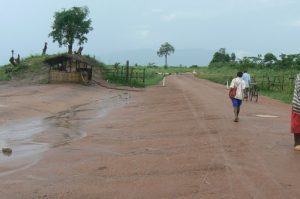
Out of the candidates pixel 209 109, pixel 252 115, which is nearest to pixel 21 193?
pixel 252 115

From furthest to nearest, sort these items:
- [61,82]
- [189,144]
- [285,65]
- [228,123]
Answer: [285,65] → [61,82] → [228,123] → [189,144]

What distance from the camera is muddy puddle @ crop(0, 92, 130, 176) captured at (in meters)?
11.4

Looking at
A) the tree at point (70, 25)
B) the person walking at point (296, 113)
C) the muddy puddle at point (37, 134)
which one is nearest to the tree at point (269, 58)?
the tree at point (70, 25)

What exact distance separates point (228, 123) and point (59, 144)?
6139mm

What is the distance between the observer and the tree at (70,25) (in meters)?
56.5

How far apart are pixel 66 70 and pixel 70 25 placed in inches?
429

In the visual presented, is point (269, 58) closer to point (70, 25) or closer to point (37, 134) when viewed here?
point (70, 25)

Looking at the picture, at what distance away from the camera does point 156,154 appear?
11453mm

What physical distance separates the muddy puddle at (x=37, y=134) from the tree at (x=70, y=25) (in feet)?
114

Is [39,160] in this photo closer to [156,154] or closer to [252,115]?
[156,154]

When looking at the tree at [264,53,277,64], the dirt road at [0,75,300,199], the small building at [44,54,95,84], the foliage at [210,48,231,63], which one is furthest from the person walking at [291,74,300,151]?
the foliage at [210,48,231,63]

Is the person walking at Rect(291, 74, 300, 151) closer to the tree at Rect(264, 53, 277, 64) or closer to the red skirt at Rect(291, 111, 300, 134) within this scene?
the red skirt at Rect(291, 111, 300, 134)

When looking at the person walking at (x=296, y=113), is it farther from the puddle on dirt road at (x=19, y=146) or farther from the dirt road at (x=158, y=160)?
the puddle on dirt road at (x=19, y=146)

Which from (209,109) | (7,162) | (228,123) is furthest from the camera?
(209,109)
